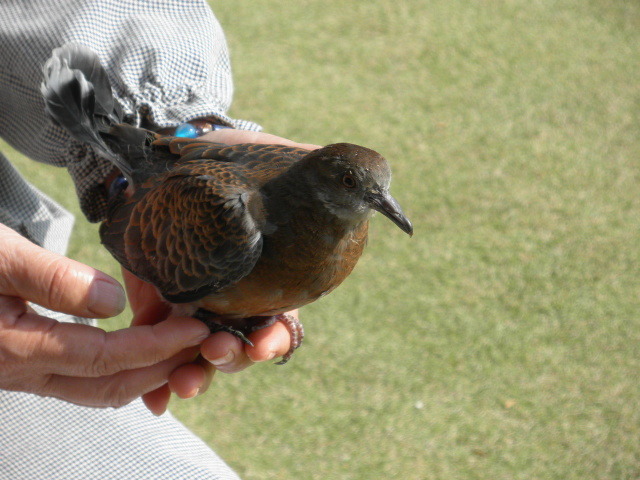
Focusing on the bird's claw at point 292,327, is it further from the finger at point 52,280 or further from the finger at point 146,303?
the finger at point 52,280

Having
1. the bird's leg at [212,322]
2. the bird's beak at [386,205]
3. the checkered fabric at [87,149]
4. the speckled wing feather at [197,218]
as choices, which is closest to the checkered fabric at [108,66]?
the checkered fabric at [87,149]

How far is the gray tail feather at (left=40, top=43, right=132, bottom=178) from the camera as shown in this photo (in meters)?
2.38

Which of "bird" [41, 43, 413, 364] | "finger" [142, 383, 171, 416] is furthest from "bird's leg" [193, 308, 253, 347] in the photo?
"finger" [142, 383, 171, 416]

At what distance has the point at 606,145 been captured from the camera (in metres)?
5.32

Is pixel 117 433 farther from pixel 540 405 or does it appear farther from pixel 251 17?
pixel 251 17

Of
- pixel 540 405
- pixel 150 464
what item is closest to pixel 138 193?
pixel 150 464

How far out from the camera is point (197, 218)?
7.20 feet

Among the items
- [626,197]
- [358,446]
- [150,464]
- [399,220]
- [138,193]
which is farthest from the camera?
[626,197]

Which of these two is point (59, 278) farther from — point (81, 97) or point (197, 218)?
point (81, 97)

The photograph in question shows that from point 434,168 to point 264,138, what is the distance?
2.57m

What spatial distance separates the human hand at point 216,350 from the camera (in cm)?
219

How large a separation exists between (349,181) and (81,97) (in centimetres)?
104

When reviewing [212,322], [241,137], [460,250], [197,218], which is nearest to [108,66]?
[241,137]

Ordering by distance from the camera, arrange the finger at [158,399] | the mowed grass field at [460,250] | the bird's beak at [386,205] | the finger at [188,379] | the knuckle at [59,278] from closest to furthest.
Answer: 1. the knuckle at [59,278]
2. the bird's beak at [386,205]
3. the finger at [188,379]
4. the finger at [158,399]
5. the mowed grass field at [460,250]
